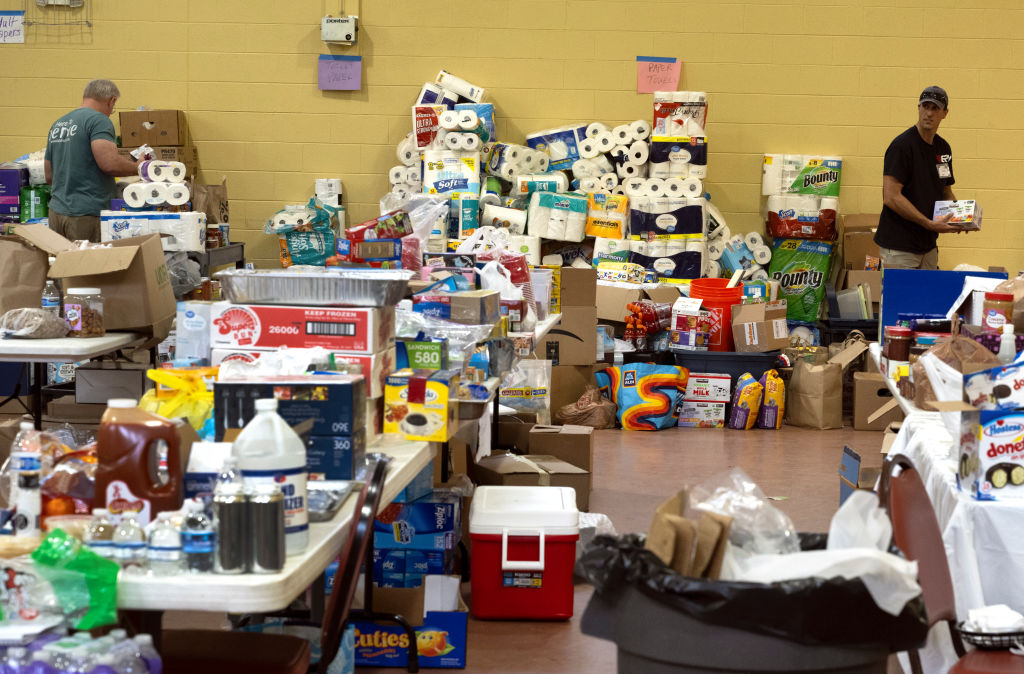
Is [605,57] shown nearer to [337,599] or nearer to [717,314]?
[717,314]

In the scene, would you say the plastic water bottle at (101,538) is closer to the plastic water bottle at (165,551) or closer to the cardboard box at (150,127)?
the plastic water bottle at (165,551)

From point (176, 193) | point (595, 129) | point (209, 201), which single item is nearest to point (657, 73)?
point (595, 129)

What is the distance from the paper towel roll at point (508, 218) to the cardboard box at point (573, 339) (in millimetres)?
1074

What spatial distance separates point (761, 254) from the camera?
797cm

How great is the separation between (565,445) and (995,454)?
2468mm

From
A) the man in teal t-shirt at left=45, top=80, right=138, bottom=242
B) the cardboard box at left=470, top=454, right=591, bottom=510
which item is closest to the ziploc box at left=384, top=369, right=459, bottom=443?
the cardboard box at left=470, top=454, right=591, bottom=510

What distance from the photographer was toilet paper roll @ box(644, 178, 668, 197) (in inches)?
298

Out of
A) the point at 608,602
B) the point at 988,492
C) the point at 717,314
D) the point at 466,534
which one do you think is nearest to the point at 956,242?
the point at 717,314

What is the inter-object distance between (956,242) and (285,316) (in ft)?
20.7

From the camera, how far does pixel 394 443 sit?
2.96 metres

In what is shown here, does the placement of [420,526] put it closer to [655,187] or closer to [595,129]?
[655,187]

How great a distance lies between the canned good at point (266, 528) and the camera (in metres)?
1.89

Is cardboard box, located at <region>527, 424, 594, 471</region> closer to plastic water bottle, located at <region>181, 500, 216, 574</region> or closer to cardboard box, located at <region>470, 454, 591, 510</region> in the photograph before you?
cardboard box, located at <region>470, 454, 591, 510</region>

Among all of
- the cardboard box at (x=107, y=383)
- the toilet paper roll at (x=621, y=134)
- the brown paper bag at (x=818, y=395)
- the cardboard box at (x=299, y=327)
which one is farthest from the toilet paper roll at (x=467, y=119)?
the cardboard box at (x=299, y=327)
